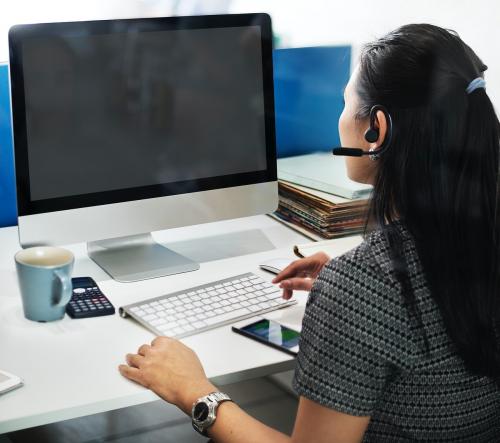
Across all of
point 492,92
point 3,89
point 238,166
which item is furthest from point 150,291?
point 492,92

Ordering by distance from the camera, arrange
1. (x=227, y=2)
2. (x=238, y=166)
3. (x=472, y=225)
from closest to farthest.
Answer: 1. (x=472, y=225)
2. (x=238, y=166)
3. (x=227, y=2)

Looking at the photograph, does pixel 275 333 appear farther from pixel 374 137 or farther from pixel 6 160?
pixel 6 160

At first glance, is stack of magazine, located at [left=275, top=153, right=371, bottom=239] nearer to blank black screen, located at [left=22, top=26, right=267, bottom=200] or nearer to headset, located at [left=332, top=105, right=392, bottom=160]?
blank black screen, located at [left=22, top=26, right=267, bottom=200]

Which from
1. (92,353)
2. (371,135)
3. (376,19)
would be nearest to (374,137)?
(371,135)

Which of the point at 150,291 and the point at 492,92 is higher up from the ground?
the point at 492,92

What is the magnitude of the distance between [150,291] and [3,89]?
567 millimetres

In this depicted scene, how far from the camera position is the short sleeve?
921 millimetres

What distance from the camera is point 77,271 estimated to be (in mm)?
1489

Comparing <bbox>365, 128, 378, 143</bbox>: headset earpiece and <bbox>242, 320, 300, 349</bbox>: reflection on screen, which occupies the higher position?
<bbox>365, 128, 378, 143</bbox>: headset earpiece

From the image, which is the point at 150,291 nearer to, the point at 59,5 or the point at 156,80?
the point at 156,80

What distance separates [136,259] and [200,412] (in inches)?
21.4

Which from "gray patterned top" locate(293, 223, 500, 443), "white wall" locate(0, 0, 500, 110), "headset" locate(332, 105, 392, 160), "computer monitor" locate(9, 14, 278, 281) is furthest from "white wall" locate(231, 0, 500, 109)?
"gray patterned top" locate(293, 223, 500, 443)

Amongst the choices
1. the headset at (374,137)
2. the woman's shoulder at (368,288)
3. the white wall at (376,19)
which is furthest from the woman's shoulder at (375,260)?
the white wall at (376,19)

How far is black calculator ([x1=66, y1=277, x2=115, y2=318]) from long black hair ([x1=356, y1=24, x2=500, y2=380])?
0.55 m
